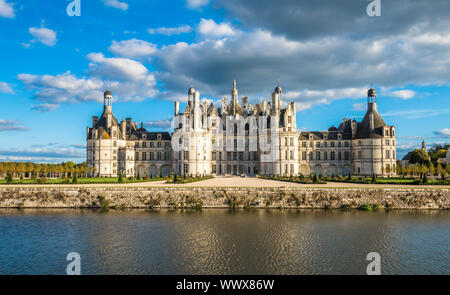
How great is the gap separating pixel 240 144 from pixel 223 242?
177 feet

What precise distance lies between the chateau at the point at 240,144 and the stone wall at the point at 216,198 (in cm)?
3163

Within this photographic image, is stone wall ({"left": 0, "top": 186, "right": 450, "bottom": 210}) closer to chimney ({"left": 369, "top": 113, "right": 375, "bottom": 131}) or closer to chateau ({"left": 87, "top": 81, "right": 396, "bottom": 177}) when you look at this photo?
chateau ({"left": 87, "top": 81, "right": 396, "bottom": 177})

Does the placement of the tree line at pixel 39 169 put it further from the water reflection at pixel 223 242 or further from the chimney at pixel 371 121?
the chimney at pixel 371 121

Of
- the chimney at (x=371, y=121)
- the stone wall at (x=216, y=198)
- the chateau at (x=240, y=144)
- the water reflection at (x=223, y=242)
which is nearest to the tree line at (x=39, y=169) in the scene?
the chateau at (x=240, y=144)

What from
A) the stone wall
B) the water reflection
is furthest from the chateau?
the water reflection

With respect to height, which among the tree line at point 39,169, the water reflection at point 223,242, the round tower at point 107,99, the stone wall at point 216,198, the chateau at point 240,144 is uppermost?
the round tower at point 107,99

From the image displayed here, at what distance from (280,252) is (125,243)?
409 inches

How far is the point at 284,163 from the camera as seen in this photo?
69188 mm

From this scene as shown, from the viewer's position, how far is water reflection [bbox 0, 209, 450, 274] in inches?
715

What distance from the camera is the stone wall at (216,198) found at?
118 feet

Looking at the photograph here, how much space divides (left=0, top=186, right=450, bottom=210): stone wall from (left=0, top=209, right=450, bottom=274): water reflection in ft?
9.96
